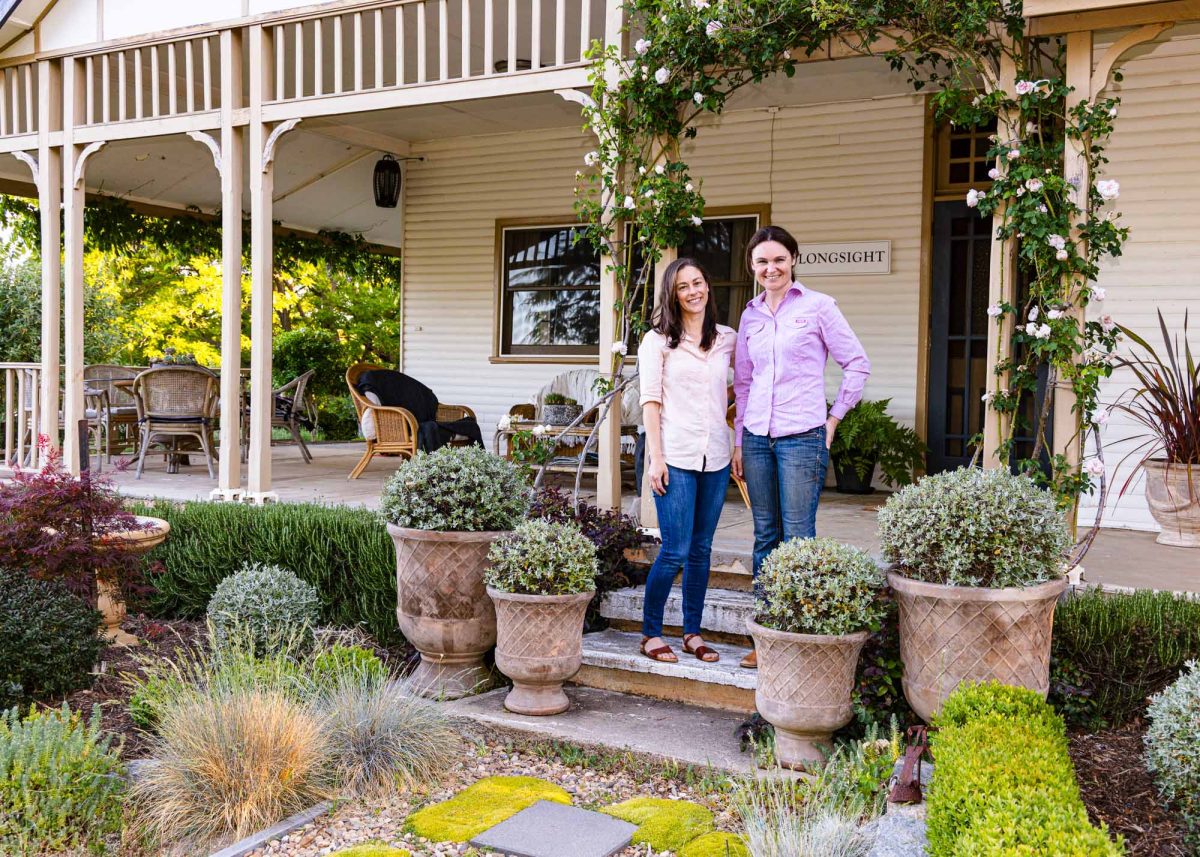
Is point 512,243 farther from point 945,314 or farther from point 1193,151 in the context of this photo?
point 1193,151

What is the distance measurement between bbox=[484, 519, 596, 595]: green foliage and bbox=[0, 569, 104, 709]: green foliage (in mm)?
1773

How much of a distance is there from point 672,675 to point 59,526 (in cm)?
268

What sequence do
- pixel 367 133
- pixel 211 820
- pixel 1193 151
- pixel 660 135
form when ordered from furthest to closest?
1. pixel 367 133
2. pixel 1193 151
3. pixel 660 135
4. pixel 211 820

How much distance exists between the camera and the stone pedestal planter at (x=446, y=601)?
421 cm

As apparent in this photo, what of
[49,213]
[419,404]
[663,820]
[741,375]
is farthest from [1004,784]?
[49,213]

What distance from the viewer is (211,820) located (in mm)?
3219

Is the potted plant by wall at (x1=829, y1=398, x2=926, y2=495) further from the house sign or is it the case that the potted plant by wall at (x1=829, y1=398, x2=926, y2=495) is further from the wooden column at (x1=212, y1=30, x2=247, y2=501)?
the wooden column at (x1=212, y1=30, x2=247, y2=501)

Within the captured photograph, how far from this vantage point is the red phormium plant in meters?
4.40

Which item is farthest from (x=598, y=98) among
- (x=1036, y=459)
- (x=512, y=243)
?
(x=512, y=243)

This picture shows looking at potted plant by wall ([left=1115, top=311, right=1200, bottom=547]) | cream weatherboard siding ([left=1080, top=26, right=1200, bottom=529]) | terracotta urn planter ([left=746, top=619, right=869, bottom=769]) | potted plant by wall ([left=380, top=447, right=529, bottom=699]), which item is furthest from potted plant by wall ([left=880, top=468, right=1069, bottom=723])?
cream weatherboard siding ([left=1080, top=26, right=1200, bottom=529])

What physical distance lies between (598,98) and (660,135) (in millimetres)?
386

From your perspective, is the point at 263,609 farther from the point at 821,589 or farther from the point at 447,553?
the point at 821,589

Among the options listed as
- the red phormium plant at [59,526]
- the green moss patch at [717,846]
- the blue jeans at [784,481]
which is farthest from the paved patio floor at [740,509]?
the green moss patch at [717,846]

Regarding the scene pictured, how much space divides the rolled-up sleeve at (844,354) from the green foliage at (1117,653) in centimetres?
111
